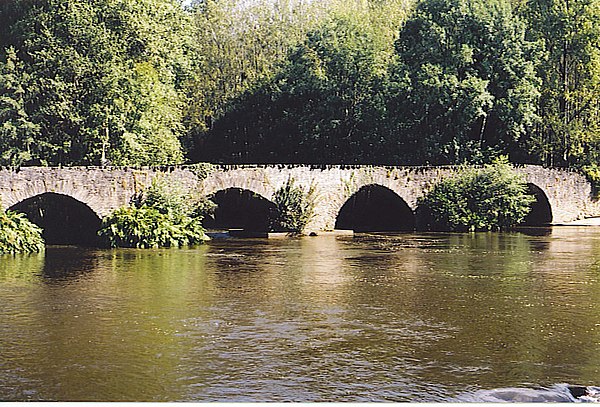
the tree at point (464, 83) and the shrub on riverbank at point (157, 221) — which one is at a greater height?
the tree at point (464, 83)

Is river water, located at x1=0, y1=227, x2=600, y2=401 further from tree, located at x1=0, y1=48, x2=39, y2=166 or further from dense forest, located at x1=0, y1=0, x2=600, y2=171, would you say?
dense forest, located at x1=0, y1=0, x2=600, y2=171

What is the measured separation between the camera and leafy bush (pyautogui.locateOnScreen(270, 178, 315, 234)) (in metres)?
29.5

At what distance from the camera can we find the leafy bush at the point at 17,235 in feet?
77.6

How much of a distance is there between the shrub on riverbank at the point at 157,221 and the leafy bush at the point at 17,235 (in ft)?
6.84

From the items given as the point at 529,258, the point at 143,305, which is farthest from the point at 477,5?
the point at 143,305

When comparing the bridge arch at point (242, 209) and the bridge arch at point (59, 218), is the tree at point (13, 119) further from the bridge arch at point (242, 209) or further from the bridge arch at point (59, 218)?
the bridge arch at point (242, 209)

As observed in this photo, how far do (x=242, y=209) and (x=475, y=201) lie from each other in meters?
8.18

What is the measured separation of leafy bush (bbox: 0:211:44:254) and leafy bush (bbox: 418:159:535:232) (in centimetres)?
1404

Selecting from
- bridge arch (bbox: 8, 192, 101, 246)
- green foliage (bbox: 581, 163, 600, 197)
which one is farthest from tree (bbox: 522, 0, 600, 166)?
bridge arch (bbox: 8, 192, 101, 246)

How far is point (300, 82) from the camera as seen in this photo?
1713 inches

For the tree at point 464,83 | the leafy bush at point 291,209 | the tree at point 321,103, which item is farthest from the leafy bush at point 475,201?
the tree at point 321,103

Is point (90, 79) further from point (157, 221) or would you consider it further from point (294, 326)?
point (294, 326)

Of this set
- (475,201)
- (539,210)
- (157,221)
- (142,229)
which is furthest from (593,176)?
(142,229)

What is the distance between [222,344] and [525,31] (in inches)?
1265
